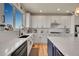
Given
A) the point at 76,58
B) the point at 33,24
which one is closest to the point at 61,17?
the point at 33,24

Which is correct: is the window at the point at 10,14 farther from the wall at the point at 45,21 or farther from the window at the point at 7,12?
the wall at the point at 45,21

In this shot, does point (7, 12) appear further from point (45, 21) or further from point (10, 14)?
point (45, 21)

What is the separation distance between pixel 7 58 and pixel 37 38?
8148 millimetres

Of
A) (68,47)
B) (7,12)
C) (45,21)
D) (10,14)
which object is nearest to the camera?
(68,47)

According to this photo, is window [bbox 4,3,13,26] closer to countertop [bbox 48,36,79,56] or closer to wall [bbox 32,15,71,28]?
countertop [bbox 48,36,79,56]

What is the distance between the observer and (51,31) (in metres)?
10.2

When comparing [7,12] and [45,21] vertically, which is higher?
[7,12]

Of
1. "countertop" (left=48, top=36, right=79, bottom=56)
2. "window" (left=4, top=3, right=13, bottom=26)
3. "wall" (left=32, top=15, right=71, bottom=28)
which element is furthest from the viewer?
"wall" (left=32, top=15, right=71, bottom=28)

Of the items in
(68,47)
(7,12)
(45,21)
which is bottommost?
(68,47)

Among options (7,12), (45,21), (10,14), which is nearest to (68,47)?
(7,12)

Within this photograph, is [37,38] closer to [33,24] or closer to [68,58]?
[33,24]

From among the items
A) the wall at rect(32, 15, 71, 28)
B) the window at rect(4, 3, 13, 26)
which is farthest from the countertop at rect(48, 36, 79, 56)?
the wall at rect(32, 15, 71, 28)

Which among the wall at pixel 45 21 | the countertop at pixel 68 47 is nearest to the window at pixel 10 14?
the countertop at pixel 68 47

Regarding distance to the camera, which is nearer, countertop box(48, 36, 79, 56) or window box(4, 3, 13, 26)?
countertop box(48, 36, 79, 56)
